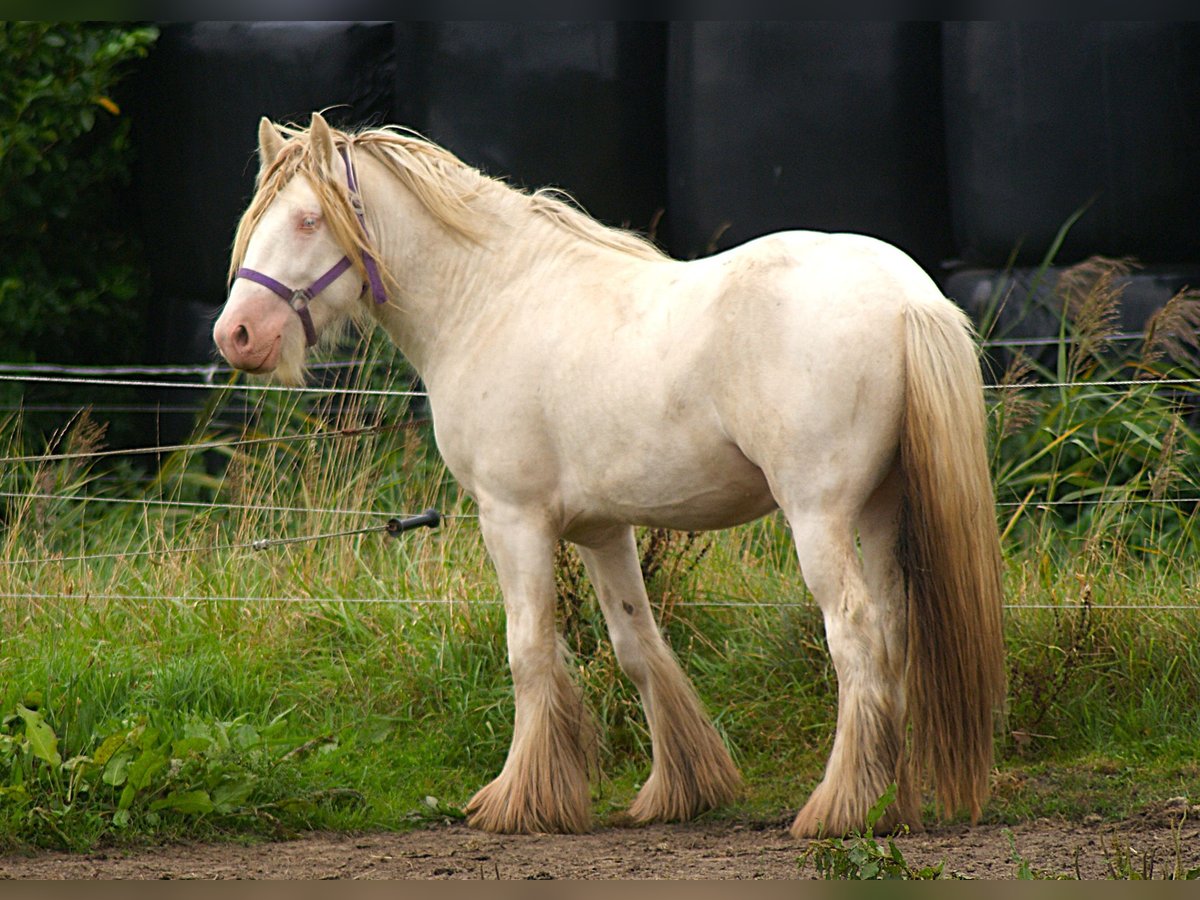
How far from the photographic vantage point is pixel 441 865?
4035 millimetres

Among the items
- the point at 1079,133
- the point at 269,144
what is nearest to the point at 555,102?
the point at 1079,133

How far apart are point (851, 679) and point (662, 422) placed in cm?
84

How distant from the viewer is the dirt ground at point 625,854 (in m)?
3.82

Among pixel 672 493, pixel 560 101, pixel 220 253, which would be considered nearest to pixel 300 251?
pixel 672 493

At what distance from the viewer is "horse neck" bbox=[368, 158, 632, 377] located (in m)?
4.57

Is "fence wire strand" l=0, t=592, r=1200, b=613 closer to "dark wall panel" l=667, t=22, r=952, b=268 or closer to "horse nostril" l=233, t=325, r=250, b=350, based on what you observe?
"horse nostril" l=233, t=325, r=250, b=350

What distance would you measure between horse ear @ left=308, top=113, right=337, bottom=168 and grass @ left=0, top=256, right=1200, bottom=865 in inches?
65.4

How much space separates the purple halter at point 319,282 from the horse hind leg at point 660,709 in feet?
3.42

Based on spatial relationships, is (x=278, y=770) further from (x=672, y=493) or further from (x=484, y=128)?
(x=484, y=128)

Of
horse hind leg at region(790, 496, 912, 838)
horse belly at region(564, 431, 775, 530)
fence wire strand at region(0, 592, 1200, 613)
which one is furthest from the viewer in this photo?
fence wire strand at region(0, 592, 1200, 613)

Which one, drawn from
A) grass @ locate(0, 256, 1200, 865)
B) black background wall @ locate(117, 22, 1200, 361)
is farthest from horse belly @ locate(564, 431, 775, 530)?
black background wall @ locate(117, 22, 1200, 361)

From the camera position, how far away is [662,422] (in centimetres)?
408

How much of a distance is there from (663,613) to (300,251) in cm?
187

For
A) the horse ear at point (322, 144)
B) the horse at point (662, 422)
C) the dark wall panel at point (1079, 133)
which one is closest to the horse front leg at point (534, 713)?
the horse at point (662, 422)
